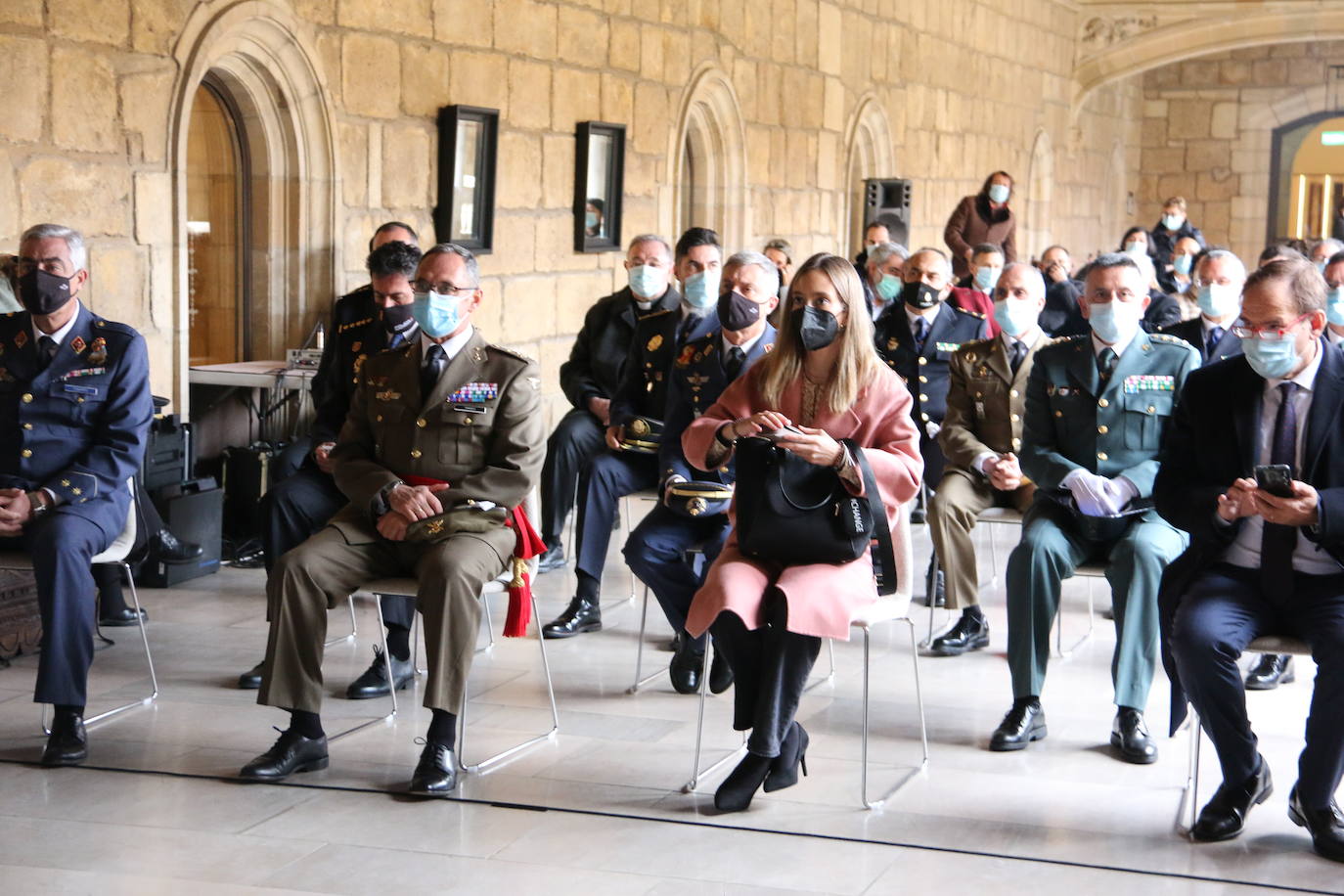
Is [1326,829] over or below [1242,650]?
below

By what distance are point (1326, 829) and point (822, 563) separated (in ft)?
4.02

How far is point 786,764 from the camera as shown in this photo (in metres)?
4.00

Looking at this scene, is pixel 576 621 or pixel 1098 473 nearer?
pixel 1098 473

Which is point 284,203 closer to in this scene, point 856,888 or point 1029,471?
point 1029,471

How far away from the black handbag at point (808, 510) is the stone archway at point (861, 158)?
9.77 meters

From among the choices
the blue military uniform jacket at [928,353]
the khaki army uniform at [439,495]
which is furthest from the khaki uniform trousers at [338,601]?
the blue military uniform jacket at [928,353]

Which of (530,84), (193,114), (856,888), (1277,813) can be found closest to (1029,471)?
(1277,813)

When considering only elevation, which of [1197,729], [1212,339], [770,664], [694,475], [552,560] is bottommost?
[552,560]

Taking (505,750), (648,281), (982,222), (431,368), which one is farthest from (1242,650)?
(982,222)

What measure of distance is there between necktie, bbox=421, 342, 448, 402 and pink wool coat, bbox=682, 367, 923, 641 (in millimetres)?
716

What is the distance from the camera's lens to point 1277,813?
3.93 meters

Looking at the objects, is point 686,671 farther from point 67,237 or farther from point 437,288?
point 67,237

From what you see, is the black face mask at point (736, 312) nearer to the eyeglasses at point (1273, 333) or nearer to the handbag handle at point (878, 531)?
the handbag handle at point (878, 531)

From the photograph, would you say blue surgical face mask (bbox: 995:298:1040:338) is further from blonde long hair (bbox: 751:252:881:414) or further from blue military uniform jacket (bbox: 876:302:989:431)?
blonde long hair (bbox: 751:252:881:414)
